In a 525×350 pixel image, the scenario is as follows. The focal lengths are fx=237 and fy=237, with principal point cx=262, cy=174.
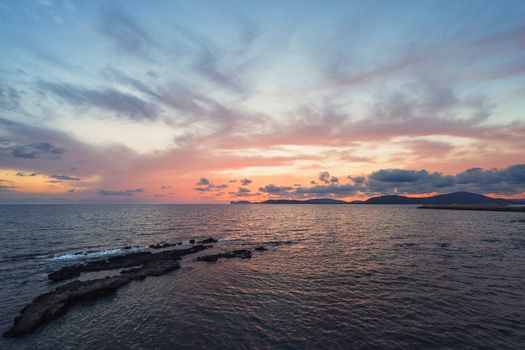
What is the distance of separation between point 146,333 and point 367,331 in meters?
16.9

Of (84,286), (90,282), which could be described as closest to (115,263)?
(90,282)

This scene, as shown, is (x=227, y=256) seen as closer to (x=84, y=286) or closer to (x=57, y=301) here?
(x=84, y=286)

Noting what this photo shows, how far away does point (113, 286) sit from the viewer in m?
27.2

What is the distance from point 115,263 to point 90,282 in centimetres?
1086

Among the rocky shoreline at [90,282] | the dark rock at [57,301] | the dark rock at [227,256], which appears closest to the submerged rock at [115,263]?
the rocky shoreline at [90,282]

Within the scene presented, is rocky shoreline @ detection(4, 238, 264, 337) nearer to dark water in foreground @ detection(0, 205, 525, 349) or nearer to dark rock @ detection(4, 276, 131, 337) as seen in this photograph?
dark rock @ detection(4, 276, 131, 337)

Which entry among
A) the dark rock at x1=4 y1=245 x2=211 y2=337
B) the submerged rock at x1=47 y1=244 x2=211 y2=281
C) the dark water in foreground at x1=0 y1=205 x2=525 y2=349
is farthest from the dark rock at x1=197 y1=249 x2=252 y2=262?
the submerged rock at x1=47 y1=244 x2=211 y2=281

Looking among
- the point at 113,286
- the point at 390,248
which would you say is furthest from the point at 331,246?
the point at 113,286

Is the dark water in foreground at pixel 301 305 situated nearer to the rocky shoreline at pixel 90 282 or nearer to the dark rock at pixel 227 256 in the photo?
the rocky shoreline at pixel 90 282

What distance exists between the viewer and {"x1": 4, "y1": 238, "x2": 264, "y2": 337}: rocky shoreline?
20047 mm

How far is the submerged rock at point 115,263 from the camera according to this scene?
3206cm

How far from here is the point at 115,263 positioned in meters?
38.1

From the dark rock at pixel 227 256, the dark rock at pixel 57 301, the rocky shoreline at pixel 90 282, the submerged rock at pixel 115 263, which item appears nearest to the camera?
the dark rock at pixel 57 301

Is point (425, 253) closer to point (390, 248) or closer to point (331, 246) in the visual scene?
point (390, 248)
